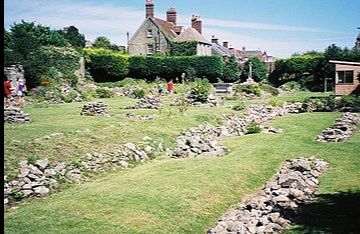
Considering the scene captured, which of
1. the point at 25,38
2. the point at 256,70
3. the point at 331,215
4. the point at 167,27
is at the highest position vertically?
the point at 167,27

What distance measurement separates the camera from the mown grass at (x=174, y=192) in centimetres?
663

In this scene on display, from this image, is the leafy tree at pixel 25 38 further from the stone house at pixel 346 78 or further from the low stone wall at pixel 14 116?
the stone house at pixel 346 78

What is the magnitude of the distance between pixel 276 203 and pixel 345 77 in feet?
60.2

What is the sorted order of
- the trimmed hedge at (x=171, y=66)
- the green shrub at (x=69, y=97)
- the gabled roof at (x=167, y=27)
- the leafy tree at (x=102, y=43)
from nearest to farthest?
1. the green shrub at (x=69, y=97)
2. the trimmed hedge at (x=171, y=66)
3. the gabled roof at (x=167, y=27)
4. the leafy tree at (x=102, y=43)

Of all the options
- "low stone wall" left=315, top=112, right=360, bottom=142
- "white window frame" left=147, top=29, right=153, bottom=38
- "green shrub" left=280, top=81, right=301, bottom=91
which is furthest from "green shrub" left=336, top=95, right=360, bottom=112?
"white window frame" left=147, top=29, right=153, bottom=38

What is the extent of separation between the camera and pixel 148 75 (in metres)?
35.4

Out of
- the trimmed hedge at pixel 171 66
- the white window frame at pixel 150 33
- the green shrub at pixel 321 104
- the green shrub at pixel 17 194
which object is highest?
the white window frame at pixel 150 33

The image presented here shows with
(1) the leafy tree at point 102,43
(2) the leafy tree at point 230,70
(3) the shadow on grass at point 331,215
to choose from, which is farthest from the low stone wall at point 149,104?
(1) the leafy tree at point 102,43

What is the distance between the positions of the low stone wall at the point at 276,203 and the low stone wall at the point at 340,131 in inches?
133

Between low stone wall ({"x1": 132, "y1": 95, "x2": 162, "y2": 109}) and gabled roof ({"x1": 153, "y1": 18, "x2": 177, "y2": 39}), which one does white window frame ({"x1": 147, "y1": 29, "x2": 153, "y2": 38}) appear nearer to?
gabled roof ({"x1": 153, "y1": 18, "x2": 177, "y2": 39})

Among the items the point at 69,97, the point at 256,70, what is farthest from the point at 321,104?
the point at 256,70

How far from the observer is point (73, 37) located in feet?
100.0

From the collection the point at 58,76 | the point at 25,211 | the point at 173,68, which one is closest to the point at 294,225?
the point at 25,211

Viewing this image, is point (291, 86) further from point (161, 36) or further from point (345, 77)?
point (161, 36)
